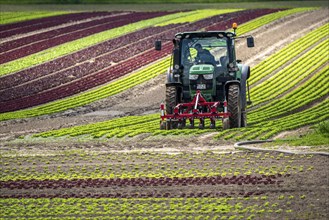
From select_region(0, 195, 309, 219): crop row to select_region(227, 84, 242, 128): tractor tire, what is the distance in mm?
10479

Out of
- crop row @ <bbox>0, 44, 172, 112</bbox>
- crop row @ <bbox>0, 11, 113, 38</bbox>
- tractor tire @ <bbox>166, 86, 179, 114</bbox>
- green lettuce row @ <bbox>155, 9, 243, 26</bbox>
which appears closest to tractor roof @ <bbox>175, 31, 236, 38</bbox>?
tractor tire @ <bbox>166, 86, 179, 114</bbox>

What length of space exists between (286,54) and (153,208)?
3425 centimetres

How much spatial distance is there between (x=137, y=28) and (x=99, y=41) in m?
4.91

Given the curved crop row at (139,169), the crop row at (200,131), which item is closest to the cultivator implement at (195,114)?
the crop row at (200,131)

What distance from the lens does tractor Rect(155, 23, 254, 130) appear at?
2894 cm

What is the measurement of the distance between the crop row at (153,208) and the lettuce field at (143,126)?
1.0 inches

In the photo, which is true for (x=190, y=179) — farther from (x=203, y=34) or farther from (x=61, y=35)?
(x=61, y=35)

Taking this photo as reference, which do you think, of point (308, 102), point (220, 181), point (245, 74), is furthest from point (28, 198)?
point (308, 102)

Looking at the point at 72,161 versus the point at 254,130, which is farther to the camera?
the point at 254,130

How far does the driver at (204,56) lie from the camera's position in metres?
29.9

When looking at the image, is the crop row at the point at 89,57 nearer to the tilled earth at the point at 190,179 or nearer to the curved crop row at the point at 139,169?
the curved crop row at the point at 139,169

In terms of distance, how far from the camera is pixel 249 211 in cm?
1723

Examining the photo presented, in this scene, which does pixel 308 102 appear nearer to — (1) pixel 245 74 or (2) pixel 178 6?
(1) pixel 245 74

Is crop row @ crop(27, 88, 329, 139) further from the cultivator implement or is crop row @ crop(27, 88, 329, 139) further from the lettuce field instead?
the cultivator implement
